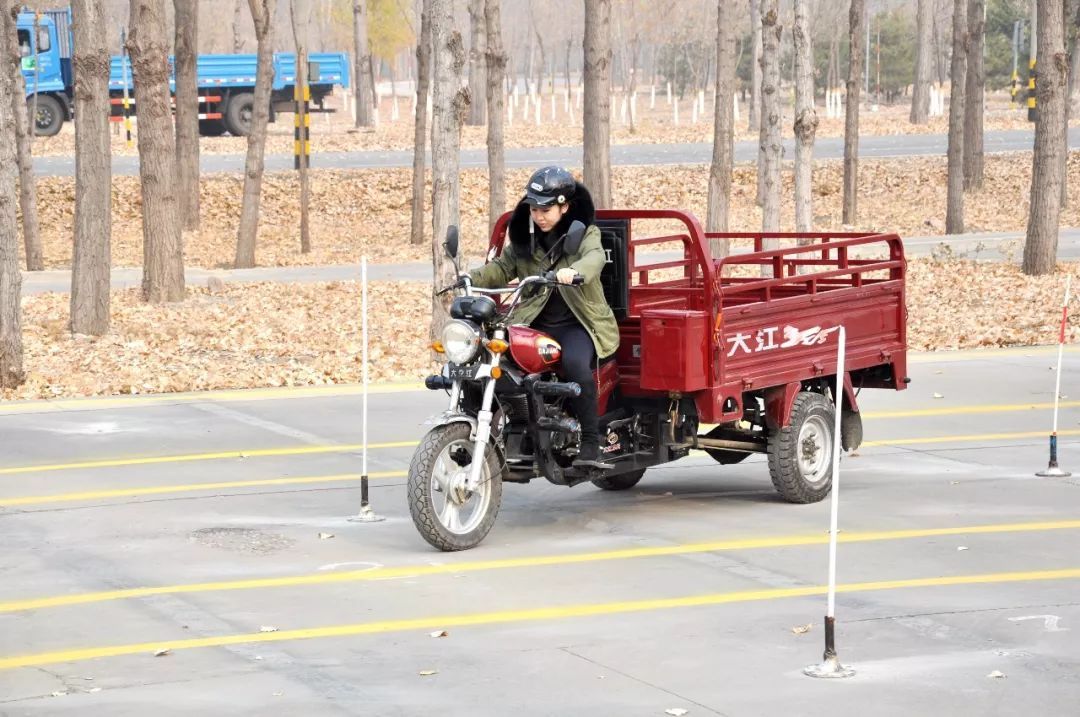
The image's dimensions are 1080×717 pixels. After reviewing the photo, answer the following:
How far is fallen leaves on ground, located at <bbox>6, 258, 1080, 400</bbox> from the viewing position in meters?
16.6

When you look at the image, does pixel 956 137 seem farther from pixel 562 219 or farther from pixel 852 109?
pixel 562 219

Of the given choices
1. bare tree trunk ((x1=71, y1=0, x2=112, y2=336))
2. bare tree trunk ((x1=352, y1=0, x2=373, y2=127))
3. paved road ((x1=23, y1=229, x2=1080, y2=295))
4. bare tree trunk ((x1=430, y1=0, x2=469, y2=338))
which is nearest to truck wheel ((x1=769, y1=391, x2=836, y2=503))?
bare tree trunk ((x1=430, y1=0, x2=469, y2=338))

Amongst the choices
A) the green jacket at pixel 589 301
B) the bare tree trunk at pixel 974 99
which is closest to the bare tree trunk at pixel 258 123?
the bare tree trunk at pixel 974 99

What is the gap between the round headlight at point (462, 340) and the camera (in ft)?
30.4

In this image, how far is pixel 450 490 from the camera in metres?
9.31

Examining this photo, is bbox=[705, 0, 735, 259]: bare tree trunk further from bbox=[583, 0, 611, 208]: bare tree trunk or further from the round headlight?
the round headlight

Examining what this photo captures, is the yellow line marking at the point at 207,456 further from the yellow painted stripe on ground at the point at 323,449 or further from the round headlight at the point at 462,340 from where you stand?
the round headlight at the point at 462,340

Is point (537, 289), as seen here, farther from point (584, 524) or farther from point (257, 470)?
point (257, 470)

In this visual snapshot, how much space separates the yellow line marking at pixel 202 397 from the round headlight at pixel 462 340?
20.7ft

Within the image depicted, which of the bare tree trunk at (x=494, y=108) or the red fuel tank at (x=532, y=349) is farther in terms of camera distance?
the bare tree trunk at (x=494, y=108)

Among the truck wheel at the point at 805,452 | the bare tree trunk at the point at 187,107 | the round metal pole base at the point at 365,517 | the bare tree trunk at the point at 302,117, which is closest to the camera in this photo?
the round metal pole base at the point at 365,517

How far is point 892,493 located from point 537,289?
2.93 m

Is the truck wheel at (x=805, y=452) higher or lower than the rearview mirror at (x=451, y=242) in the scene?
lower

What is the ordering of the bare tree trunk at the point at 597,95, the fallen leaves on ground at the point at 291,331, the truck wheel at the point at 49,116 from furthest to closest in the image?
the truck wheel at the point at 49,116
the bare tree trunk at the point at 597,95
the fallen leaves on ground at the point at 291,331
